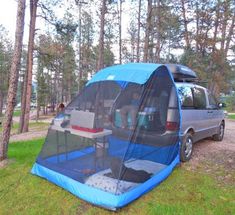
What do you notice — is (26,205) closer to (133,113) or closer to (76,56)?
(133,113)

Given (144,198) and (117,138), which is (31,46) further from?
(144,198)

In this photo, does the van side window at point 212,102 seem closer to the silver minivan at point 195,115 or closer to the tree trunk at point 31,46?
the silver minivan at point 195,115

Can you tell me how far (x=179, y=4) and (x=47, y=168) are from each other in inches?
699

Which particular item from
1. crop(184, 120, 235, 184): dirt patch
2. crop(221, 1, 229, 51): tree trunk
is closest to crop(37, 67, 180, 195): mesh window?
crop(184, 120, 235, 184): dirt patch

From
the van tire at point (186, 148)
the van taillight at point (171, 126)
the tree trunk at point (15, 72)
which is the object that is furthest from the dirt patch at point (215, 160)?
the tree trunk at point (15, 72)

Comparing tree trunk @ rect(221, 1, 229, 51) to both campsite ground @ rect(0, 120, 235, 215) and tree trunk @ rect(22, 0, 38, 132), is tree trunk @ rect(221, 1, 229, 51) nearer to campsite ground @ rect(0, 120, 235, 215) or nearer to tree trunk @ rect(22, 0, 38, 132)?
tree trunk @ rect(22, 0, 38, 132)

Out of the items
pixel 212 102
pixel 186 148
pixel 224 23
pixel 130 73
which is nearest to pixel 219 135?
pixel 212 102

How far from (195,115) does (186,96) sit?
58 cm

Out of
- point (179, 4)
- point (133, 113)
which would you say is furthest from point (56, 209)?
point (179, 4)

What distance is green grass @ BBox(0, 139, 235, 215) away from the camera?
3857mm

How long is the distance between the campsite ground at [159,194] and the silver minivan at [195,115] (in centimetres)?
53

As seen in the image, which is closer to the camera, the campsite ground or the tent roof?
the campsite ground

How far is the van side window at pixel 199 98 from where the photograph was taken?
651 cm

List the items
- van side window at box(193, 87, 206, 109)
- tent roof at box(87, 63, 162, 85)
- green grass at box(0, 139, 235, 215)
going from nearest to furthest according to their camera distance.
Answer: green grass at box(0, 139, 235, 215), tent roof at box(87, 63, 162, 85), van side window at box(193, 87, 206, 109)
